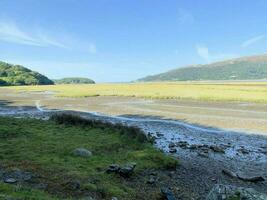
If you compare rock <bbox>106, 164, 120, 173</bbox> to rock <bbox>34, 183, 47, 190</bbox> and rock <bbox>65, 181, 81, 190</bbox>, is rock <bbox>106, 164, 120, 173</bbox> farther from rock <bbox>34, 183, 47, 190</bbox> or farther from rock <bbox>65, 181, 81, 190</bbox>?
rock <bbox>34, 183, 47, 190</bbox>

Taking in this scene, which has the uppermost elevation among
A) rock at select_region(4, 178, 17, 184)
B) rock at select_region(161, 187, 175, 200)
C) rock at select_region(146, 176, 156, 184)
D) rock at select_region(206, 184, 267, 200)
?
rock at select_region(206, 184, 267, 200)

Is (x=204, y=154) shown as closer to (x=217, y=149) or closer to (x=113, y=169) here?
(x=217, y=149)

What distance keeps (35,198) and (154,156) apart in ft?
32.7

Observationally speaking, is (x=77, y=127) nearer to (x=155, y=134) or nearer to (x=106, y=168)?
(x=155, y=134)

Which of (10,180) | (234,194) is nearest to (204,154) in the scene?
(234,194)

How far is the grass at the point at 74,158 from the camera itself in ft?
45.8

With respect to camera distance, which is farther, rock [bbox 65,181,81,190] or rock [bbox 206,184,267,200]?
rock [bbox 65,181,81,190]

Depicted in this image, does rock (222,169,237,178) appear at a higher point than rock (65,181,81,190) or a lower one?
lower

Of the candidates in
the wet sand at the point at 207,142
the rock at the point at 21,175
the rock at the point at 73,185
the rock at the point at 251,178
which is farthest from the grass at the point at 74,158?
the rock at the point at 251,178

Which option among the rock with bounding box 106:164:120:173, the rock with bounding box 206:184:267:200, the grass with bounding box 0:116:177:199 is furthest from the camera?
the rock with bounding box 106:164:120:173

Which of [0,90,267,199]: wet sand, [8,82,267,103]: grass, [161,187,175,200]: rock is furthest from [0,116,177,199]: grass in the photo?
[8,82,267,103]: grass

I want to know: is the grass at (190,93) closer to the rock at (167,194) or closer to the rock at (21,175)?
the rock at (167,194)

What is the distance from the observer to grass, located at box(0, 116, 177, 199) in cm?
1397

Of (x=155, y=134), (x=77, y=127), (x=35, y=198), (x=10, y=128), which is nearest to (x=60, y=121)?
(x=77, y=127)
